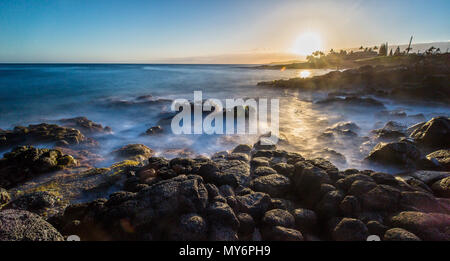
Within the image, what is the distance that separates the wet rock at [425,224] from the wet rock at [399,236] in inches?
13.3

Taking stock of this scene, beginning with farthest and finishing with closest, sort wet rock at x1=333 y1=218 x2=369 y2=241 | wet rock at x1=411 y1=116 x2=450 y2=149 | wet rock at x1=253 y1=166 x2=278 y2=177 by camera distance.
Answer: wet rock at x1=411 y1=116 x2=450 y2=149 < wet rock at x1=253 y1=166 x2=278 y2=177 < wet rock at x1=333 y1=218 x2=369 y2=241

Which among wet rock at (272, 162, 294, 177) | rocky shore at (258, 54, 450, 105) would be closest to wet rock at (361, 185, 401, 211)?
wet rock at (272, 162, 294, 177)

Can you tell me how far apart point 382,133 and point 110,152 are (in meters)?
12.8

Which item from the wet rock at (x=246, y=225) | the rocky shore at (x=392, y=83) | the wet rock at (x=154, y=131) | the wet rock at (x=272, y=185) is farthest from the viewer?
the rocky shore at (x=392, y=83)

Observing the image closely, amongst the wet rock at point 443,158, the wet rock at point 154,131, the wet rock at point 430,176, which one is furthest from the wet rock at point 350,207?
the wet rock at point 154,131

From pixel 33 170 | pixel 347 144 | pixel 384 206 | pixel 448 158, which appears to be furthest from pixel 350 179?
pixel 33 170

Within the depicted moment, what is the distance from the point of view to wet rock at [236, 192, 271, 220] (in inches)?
155

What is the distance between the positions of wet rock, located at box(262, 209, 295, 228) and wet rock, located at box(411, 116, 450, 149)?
8020mm

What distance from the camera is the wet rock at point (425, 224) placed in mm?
3228

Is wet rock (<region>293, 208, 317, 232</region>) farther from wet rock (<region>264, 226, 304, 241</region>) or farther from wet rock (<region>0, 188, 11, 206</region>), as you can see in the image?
wet rock (<region>0, 188, 11, 206</region>)

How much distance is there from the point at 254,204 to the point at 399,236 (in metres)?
2.29

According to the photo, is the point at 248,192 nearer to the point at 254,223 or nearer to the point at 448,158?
the point at 254,223

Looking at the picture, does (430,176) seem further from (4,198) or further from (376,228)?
(4,198)

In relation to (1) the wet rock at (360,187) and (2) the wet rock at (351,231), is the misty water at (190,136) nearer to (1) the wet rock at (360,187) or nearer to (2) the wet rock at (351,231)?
(1) the wet rock at (360,187)
